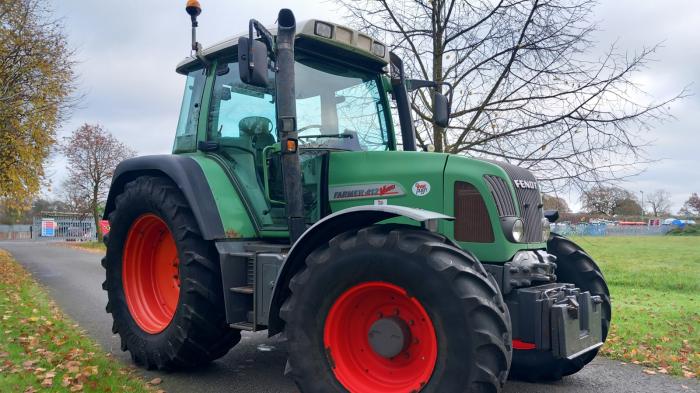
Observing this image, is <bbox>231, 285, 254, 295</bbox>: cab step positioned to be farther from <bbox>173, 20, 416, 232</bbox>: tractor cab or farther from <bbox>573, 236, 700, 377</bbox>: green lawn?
<bbox>573, 236, 700, 377</bbox>: green lawn

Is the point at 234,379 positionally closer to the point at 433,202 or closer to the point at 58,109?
the point at 433,202

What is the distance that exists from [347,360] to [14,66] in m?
15.9

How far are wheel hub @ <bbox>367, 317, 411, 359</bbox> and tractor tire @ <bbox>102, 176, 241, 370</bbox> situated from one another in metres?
1.68

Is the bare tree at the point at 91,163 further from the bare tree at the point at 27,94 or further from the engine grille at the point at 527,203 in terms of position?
the engine grille at the point at 527,203

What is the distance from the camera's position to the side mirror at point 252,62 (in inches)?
161

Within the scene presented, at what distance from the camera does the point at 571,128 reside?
868 centimetres

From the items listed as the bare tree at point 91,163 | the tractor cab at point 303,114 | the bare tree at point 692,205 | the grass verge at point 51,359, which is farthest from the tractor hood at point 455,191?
the bare tree at point 692,205

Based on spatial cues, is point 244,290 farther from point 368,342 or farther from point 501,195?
point 501,195

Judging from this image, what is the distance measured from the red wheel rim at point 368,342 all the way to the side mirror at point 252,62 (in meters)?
1.60

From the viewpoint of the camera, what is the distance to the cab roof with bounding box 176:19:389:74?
4.73 meters

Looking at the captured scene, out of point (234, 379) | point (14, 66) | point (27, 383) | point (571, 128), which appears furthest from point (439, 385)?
point (14, 66)

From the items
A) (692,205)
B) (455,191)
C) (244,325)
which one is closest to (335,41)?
(455,191)

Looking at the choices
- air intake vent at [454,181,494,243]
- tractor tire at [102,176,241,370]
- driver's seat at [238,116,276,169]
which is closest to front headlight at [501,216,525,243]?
air intake vent at [454,181,494,243]

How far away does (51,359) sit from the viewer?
5.44 metres
